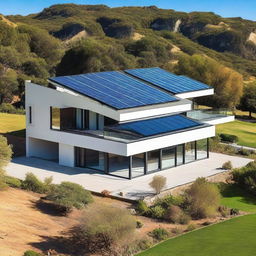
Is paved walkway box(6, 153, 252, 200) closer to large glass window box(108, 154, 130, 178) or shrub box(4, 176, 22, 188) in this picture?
large glass window box(108, 154, 130, 178)

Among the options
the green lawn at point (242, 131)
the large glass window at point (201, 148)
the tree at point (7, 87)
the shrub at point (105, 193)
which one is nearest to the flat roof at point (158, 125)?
the large glass window at point (201, 148)

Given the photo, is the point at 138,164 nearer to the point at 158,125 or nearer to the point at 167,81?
the point at 158,125

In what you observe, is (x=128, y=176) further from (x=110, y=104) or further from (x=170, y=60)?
(x=170, y=60)

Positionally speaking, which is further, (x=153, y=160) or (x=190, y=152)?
(x=190, y=152)

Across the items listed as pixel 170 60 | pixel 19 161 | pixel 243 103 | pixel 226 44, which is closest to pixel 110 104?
pixel 19 161

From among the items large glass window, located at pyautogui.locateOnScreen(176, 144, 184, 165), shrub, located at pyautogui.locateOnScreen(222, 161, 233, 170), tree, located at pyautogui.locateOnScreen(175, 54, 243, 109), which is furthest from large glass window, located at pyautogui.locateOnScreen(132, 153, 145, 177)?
tree, located at pyautogui.locateOnScreen(175, 54, 243, 109)

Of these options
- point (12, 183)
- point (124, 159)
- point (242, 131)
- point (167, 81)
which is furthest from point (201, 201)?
point (242, 131)

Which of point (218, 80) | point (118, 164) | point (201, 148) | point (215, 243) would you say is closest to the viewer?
point (215, 243)
